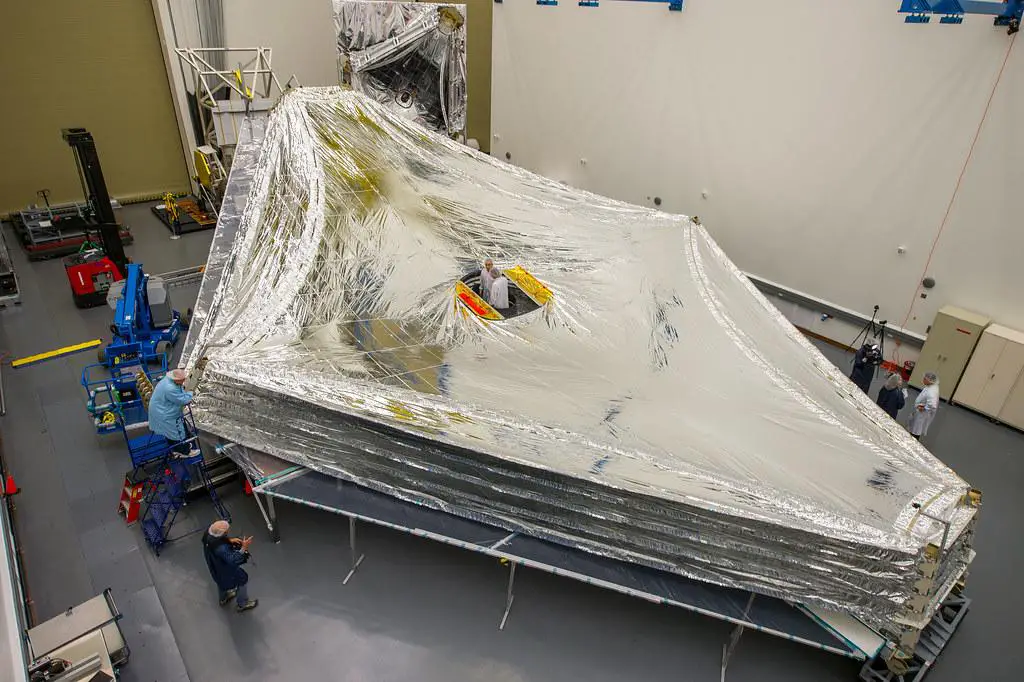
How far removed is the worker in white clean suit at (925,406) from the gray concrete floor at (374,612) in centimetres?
93

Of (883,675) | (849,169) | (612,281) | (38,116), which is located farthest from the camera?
(38,116)

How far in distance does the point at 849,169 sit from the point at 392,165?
5060mm

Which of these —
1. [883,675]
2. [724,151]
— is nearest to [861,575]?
[883,675]

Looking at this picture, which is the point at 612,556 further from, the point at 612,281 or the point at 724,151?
the point at 724,151

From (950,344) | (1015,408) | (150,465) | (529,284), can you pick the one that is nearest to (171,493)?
(150,465)

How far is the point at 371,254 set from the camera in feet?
17.9

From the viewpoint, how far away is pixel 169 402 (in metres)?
4.19

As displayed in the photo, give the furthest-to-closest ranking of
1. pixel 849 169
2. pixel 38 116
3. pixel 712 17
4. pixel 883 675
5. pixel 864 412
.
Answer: pixel 38 116 < pixel 712 17 < pixel 849 169 < pixel 864 412 < pixel 883 675

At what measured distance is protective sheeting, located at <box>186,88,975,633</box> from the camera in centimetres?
342

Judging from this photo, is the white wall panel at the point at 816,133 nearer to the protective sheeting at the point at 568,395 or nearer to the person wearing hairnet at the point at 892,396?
the person wearing hairnet at the point at 892,396

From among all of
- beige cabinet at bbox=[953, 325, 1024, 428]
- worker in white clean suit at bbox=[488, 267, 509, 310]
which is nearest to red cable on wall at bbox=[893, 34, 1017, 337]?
beige cabinet at bbox=[953, 325, 1024, 428]

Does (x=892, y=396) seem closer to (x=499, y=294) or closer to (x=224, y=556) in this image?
(x=499, y=294)

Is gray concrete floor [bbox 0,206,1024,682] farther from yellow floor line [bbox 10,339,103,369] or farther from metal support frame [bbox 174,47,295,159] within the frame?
metal support frame [bbox 174,47,295,159]

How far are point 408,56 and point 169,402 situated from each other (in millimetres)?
7082
